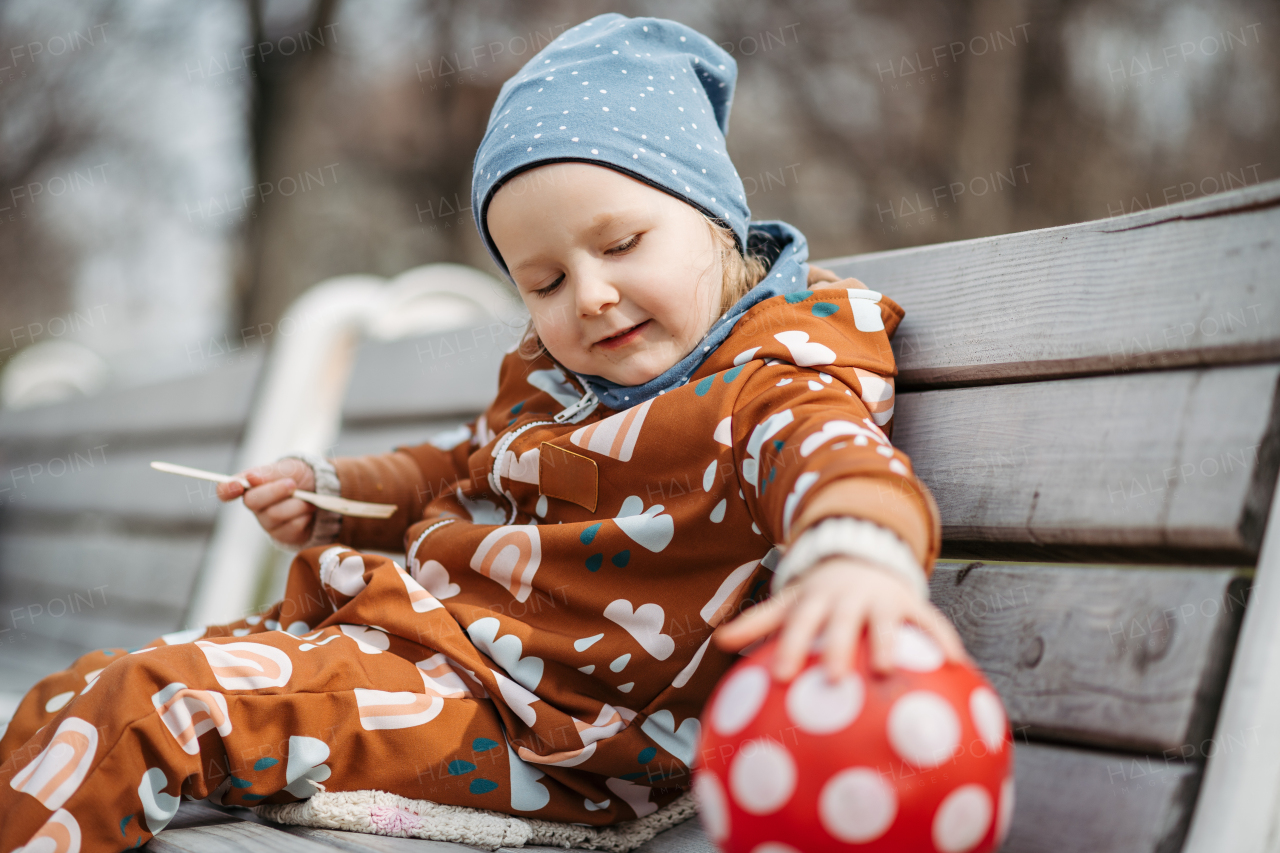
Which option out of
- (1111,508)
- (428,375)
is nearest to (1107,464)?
(1111,508)

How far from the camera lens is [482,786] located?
3.48ft

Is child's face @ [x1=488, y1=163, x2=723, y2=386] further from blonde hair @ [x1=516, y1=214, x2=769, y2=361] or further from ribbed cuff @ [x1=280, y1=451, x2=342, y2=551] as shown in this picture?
ribbed cuff @ [x1=280, y1=451, x2=342, y2=551]

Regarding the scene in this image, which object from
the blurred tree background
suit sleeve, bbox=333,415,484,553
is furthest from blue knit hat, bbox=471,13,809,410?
the blurred tree background

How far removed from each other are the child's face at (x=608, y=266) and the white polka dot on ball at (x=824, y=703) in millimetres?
630

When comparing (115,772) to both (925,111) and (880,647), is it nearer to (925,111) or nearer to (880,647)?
(880,647)

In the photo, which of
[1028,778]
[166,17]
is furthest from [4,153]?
[1028,778]

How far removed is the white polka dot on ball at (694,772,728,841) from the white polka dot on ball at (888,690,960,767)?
120 millimetres

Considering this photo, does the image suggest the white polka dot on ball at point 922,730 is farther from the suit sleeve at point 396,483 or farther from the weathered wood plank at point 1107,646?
the suit sleeve at point 396,483

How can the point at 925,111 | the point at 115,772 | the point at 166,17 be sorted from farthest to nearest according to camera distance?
1. the point at 166,17
2. the point at 925,111
3. the point at 115,772

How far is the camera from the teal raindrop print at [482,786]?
1.06 metres

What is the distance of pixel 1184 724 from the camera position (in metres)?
0.82

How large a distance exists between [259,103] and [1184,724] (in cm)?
612

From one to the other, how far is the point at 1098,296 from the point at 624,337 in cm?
54

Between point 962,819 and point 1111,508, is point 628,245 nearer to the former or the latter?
point 1111,508
